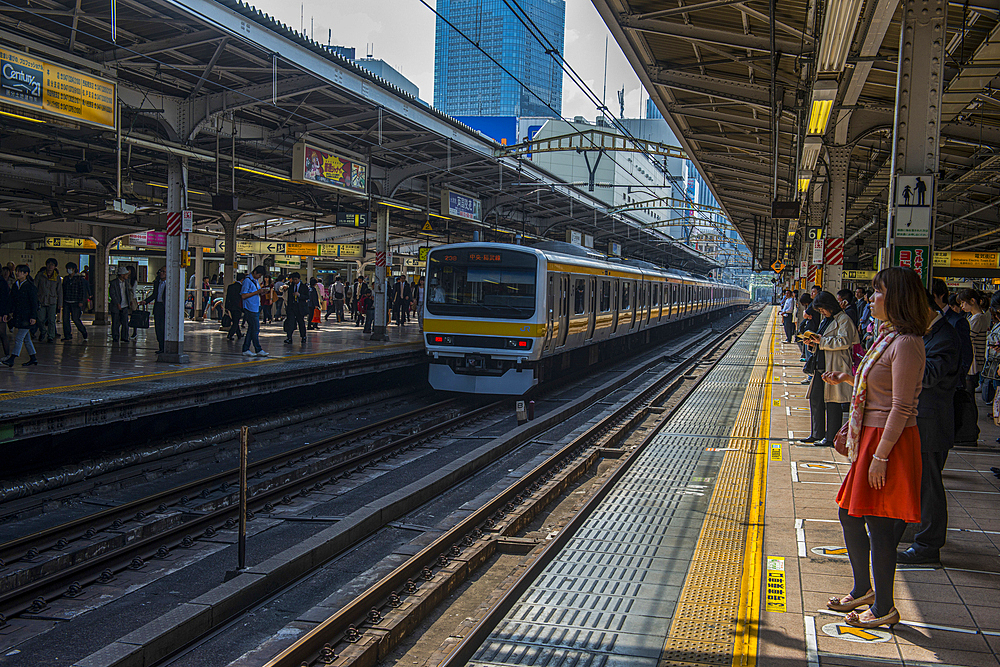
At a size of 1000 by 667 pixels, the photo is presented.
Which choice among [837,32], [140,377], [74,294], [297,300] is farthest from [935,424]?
[74,294]

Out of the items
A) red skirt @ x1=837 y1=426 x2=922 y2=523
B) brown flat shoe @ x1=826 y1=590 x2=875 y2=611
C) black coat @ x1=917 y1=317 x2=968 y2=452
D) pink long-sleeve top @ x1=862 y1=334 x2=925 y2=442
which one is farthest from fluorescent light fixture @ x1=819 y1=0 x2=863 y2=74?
brown flat shoe @ x1=826 y1=590 x2=875 y2=611

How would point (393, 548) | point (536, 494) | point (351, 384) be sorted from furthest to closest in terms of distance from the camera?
point (351, 384) < point (536, 494) < point (393, 548)

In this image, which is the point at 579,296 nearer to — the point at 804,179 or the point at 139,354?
the point at 804,179

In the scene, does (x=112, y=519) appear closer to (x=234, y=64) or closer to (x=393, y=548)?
(x=393, y=548)

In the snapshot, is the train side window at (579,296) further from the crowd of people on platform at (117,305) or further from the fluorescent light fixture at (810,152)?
the crowd of people on platform at (117,305)

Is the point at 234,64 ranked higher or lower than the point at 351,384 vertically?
higher

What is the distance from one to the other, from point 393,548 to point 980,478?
5.26m

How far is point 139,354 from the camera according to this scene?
1438 cm

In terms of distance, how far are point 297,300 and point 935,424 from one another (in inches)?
586

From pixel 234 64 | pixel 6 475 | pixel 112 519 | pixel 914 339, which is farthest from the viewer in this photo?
pixel 234 64

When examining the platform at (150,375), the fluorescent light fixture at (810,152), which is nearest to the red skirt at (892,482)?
the platform at (150,375)

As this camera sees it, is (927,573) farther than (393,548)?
No

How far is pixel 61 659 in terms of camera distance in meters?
4.57

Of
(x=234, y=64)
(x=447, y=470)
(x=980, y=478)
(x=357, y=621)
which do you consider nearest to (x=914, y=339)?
(x=357, y=621)
